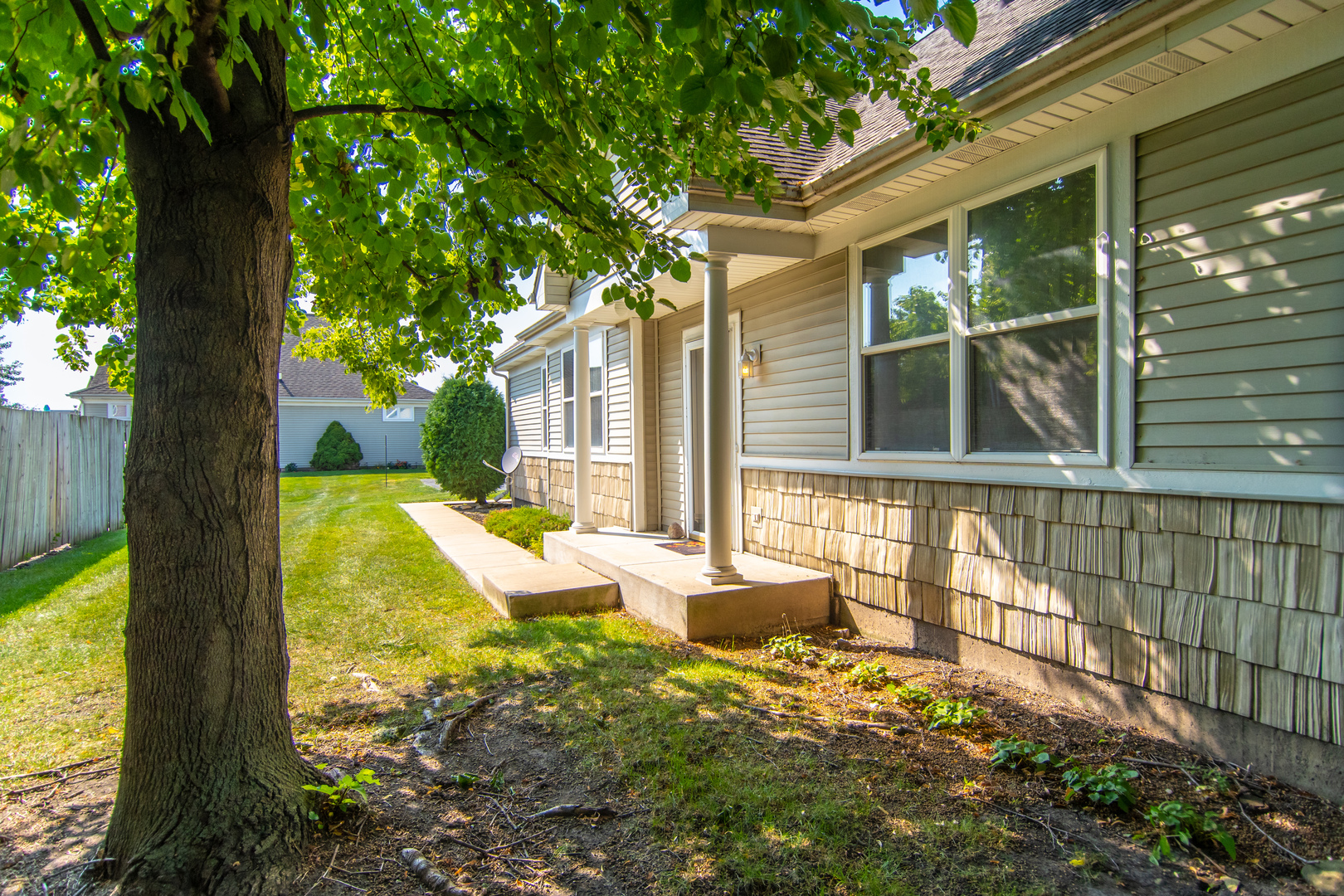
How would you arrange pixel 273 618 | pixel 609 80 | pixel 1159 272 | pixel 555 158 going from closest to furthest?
1. pixel 273 618
2. pixel 555 158
3. pixel 1159 272
4. pixel 609 80

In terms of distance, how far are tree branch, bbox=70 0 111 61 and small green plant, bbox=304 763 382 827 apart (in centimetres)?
247

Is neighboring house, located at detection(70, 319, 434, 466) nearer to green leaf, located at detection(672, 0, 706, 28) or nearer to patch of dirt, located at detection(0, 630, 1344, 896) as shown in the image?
patch of dirt, located at detection(0, 630, 1344, 896)

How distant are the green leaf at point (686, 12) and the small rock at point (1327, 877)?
3301 millimetres

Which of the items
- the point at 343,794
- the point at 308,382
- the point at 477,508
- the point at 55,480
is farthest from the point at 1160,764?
the point at 308,382

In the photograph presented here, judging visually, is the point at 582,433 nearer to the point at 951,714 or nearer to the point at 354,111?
the point at 951,714

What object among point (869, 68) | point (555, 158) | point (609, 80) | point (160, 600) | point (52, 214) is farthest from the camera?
point (52, 214)

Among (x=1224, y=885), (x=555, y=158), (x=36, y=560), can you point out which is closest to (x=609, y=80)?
(x=555, y=158)

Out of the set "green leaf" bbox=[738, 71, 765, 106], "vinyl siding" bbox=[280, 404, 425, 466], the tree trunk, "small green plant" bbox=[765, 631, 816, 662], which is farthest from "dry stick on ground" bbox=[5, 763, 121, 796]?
"vinyl siding" bbox=[280, 404, 425, 466]

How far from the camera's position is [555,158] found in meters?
2.82

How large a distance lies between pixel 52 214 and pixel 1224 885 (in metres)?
6.74

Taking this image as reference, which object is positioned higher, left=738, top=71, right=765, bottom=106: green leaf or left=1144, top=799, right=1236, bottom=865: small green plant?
left=738, top=71, right=765, bottom=106: green leaf

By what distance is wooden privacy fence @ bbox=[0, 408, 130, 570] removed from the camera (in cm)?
765

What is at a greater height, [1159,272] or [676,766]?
[1159,272]

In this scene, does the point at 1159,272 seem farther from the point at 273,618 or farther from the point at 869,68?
the point at 273,618
